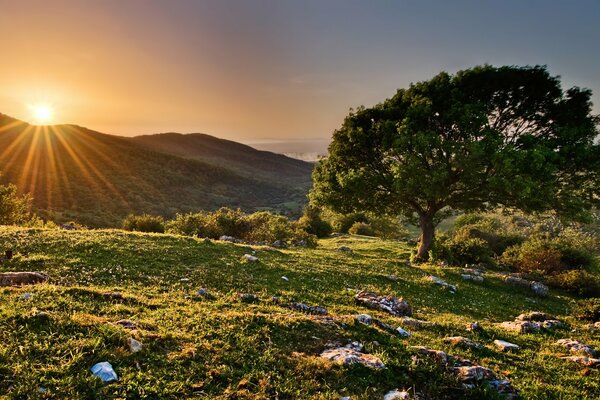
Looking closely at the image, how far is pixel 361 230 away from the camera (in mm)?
63969

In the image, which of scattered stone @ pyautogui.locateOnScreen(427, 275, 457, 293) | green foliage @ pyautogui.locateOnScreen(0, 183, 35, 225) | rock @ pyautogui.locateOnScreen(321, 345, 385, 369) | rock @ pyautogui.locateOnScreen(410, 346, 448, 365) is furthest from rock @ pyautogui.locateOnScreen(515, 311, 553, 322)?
green foliage @ pyautogui.locateOnScreen(0, 183, 35, 225)

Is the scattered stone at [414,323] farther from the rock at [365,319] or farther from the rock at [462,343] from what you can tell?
the rock at [365,319]

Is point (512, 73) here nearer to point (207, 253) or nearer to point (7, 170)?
point (207, 253)

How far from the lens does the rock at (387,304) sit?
45.9 ft

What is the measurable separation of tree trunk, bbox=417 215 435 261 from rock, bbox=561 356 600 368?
65.9 ft

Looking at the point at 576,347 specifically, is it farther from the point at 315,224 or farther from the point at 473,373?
the point at 315,224

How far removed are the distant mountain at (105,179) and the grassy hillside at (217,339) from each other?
63.2m

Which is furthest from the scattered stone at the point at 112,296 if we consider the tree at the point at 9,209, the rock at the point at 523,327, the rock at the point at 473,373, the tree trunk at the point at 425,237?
the tree at the point at 9,209

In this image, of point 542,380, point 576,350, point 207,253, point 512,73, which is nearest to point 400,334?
point 542,380

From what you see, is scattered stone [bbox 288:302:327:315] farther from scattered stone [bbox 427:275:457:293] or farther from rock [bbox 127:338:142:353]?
scattered stone [bbox 427:275:457:293]

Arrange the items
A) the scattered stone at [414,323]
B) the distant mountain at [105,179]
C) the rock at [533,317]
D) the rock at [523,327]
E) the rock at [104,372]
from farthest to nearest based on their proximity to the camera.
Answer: the distant mountain at [105,179]
the rock at [533,317]
the rock at [523,327]
the scattered stone at [414,323]
the rock at [104,372]

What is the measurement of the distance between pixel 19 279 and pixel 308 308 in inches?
375

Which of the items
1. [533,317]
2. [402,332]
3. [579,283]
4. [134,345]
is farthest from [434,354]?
[579,283]

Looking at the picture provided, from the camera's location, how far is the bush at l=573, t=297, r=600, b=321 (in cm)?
1669
